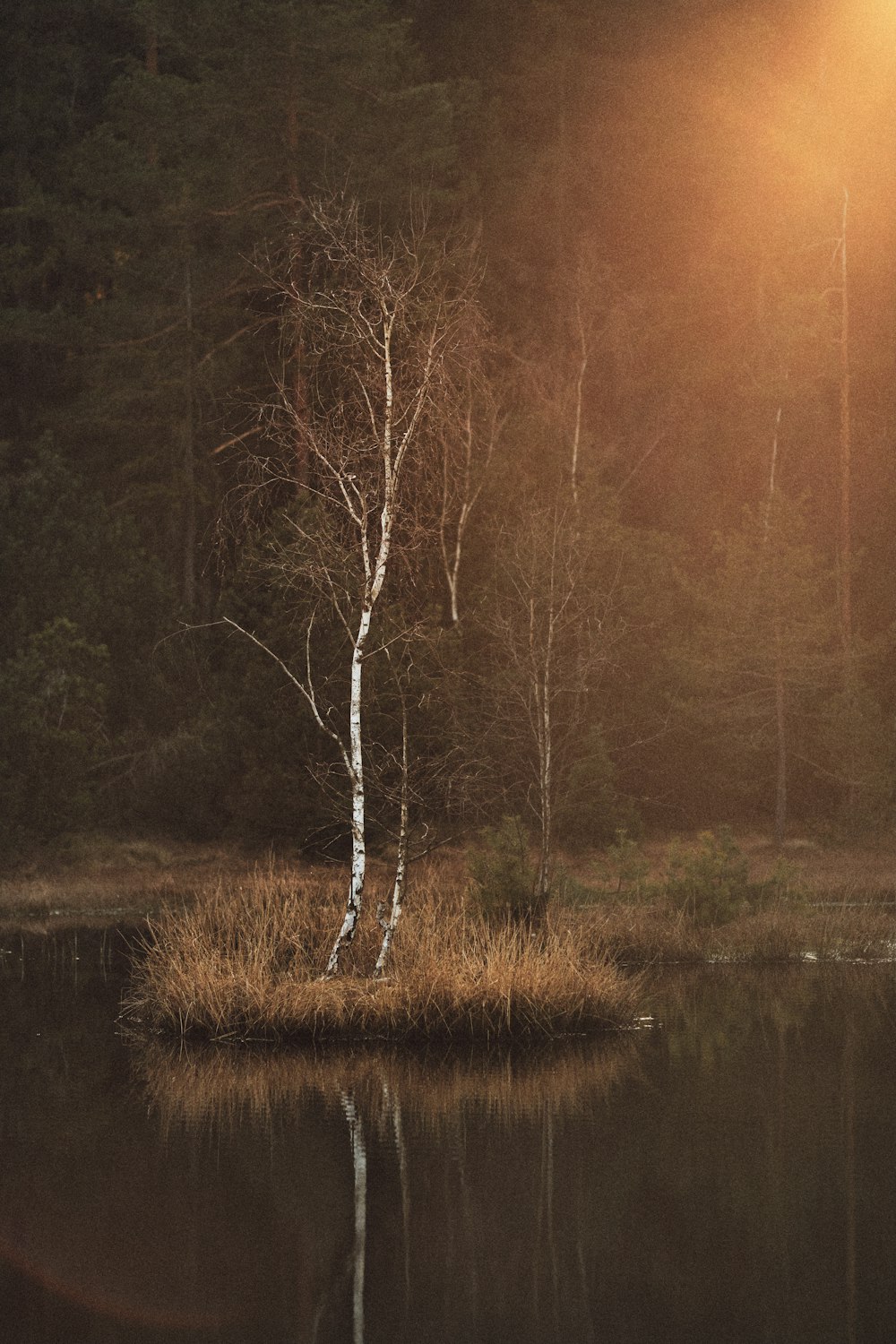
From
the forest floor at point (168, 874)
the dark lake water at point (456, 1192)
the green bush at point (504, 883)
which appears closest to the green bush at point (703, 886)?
the forest floor at point (168, 874)

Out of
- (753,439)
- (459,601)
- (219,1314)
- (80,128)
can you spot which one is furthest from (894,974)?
(80,128)

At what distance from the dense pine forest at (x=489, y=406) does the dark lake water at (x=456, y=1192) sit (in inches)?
442

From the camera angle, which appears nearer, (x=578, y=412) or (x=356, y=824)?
(x=356, y=824)

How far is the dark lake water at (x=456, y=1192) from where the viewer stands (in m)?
8.16

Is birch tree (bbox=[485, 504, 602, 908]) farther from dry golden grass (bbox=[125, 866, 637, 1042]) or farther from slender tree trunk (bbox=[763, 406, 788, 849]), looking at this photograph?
slender tree trunk (bbox=[763, 406, 788, 849])

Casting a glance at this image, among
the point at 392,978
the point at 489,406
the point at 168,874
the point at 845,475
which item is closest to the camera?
the point at 392,978

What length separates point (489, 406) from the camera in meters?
39.1

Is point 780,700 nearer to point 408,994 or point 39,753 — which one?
point 39,753

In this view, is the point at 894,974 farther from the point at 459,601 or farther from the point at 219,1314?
the point at 459,601

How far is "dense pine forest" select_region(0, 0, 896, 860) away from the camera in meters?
32.8

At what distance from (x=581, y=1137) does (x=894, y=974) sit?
10600mm

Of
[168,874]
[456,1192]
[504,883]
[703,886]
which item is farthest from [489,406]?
[456,1192]

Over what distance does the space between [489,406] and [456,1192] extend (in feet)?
98.0

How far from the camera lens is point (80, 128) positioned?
5078cm
